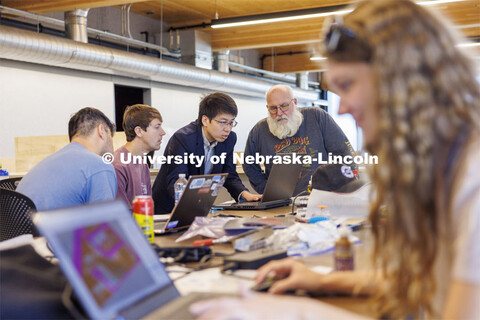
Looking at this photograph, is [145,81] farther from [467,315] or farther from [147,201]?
[467,315]

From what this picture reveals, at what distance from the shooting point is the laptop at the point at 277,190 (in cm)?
284

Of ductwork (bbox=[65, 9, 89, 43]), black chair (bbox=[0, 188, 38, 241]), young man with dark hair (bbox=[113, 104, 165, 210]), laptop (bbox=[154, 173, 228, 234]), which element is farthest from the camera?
ductwork (bbox=[65, 9, 89, 43])

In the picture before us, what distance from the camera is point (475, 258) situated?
0.73 m

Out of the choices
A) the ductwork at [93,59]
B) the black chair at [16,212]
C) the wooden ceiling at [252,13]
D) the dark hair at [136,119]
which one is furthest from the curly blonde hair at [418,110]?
the wooden ceiling at [252,13]

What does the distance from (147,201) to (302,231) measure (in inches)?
20.9

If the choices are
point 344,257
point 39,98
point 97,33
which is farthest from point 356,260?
point 97,33

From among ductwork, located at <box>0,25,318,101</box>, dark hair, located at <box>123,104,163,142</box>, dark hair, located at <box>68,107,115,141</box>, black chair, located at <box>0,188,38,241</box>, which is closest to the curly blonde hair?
black chair, located at <box>0,188,38,241</box>

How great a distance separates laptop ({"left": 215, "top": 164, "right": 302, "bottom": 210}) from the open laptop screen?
176 cm

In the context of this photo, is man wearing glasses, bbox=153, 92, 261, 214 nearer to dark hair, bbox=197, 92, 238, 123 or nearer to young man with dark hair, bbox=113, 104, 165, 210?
dark hair, bbox=197, 92, 238, 123

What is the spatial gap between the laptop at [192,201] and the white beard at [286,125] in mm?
1730

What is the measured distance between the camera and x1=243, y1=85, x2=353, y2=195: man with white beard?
3.86m

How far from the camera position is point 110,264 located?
0.95 metres

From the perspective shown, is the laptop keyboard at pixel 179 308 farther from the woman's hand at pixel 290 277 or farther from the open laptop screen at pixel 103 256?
the woman's hand at pixel 290 277

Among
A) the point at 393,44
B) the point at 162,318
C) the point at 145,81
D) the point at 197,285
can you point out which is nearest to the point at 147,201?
the point at 197,285
